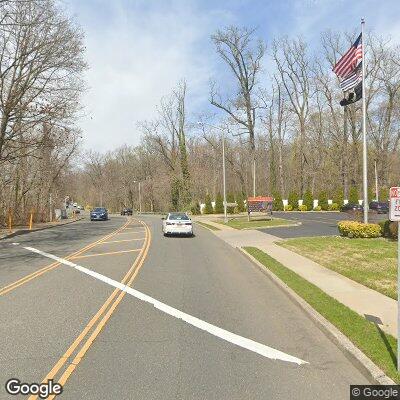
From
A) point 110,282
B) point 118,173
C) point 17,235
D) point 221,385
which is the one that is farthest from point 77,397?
point 118,173

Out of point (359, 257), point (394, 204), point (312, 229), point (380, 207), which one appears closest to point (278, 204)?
point (380, 207)

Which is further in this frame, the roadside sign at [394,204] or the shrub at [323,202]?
the shrub at [323,202]

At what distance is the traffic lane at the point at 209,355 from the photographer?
5219mm

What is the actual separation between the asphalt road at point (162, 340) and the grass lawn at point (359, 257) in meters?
2.53

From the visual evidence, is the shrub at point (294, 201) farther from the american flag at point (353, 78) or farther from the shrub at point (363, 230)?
the american flag at point (353, 78)

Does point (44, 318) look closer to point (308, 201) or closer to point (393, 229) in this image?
point (393, 229)

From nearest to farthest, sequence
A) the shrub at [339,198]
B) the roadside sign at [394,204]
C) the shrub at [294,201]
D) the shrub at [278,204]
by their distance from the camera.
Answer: the roadside sign at [394,204], the shrub at [339,198], the shrub at [294,201], the shrub at [278,204]

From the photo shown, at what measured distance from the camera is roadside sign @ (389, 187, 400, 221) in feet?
18.9

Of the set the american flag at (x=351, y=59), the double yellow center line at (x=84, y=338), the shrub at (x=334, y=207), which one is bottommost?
the double yellow center line at (x=84, y=338)

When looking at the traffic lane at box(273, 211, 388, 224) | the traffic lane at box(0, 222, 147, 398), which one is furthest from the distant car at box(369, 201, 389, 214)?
the traffic lane at box(0, 222, 147, 398)

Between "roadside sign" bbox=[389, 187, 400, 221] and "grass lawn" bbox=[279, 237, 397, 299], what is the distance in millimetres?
4966

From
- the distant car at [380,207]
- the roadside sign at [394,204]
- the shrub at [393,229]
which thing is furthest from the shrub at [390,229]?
the distant car at [380,207]

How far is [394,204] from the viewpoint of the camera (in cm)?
582

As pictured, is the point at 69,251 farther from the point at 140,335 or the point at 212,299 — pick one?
the point at 140,335
